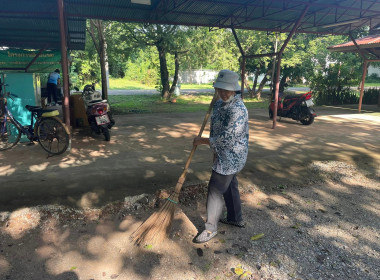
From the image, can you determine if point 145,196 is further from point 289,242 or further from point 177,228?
point 289,242

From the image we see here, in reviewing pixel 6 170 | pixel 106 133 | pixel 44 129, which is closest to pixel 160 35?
pixel 106 133

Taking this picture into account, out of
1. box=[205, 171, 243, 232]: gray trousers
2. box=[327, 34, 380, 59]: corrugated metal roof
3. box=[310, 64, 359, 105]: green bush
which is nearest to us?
box=[205, 171, 243, 232]: gray trousers

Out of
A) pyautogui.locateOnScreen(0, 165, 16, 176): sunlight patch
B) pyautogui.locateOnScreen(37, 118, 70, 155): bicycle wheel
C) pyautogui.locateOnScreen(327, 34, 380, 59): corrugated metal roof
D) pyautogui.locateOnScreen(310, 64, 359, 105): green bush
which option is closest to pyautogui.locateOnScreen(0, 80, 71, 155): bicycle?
pyautogui.locateOnScreen(37, 118, 70, 155): bicycle wheel

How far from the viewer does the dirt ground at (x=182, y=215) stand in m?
2.61

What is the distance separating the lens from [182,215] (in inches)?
138

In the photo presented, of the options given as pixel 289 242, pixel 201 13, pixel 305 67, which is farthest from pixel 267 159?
pixel 305 67

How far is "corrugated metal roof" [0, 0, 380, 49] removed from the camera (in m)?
7.63

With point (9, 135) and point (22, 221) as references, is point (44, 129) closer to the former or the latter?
point (9, 135)

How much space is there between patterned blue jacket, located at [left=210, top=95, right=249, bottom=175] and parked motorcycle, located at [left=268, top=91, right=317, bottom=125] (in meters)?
7.25

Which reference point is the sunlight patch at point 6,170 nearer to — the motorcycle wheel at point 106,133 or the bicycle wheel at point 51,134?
the bicycle wheel at point 51,134

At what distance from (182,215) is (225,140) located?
1.27 metres

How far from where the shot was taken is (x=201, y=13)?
8.95 meters

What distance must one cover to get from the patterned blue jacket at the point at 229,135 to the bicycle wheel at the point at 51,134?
3.83 meters

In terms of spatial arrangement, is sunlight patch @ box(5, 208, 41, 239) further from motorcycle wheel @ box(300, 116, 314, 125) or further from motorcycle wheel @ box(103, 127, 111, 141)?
Answer: motorcycle wheel @ box(300, 116, 314, 125)
